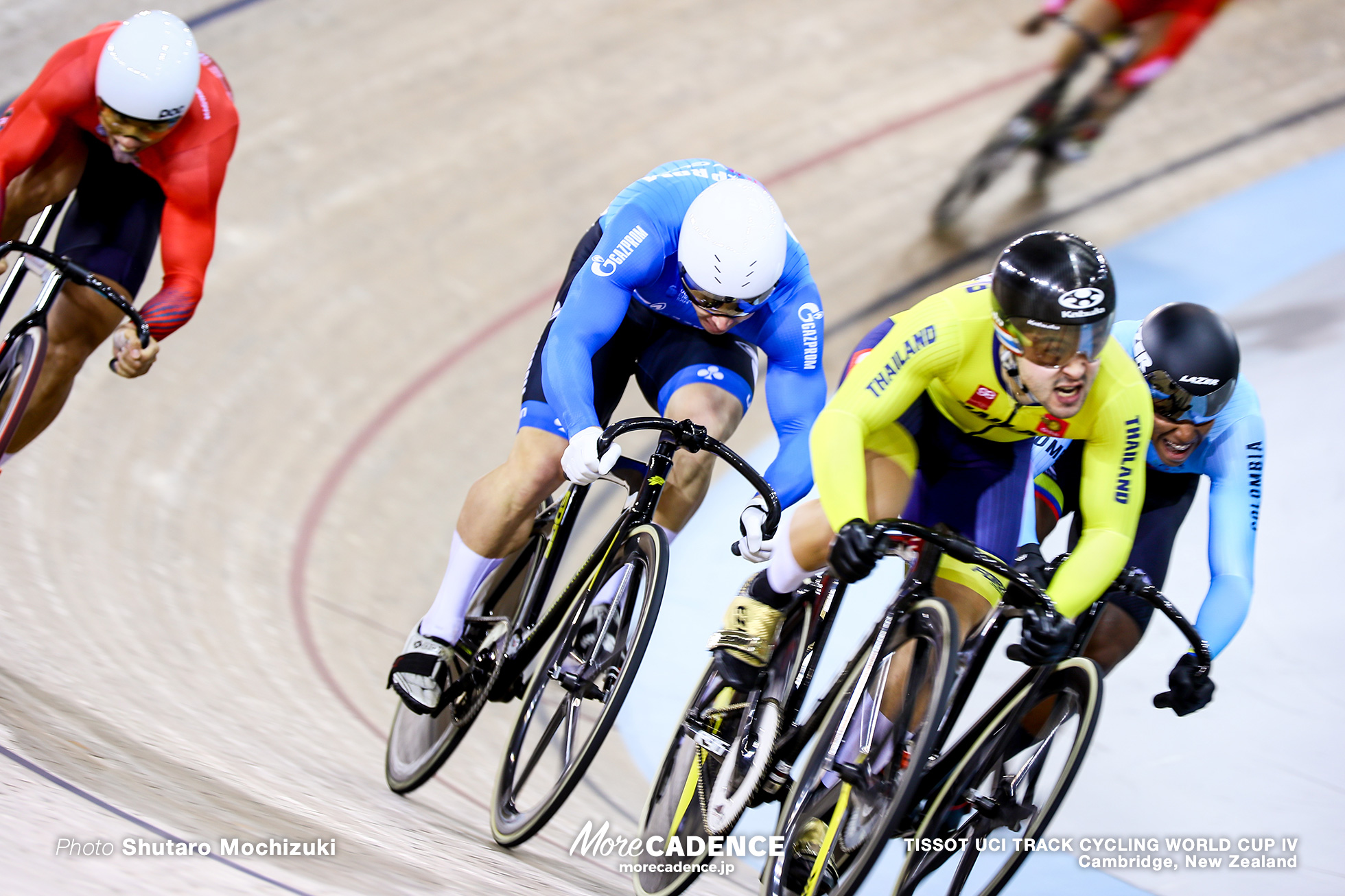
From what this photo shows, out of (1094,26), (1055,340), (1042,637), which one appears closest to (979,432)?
(1055,340)

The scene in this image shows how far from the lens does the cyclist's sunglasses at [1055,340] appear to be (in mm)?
2266

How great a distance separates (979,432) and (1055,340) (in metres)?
0.43

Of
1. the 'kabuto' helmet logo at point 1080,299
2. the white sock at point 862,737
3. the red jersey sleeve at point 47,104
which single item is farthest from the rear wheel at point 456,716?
the red jersey sleeve at point 47,104

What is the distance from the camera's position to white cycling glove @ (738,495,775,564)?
2801 mm

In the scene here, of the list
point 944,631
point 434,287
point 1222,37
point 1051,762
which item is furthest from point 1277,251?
point 944,631

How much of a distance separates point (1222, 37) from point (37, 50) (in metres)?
6.79

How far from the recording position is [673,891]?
2736mm

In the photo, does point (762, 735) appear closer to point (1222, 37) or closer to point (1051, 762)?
point (1051, 762)

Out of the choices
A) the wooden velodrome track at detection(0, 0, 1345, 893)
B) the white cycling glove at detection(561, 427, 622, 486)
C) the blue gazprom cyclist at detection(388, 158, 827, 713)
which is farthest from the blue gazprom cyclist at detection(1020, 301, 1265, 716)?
the wooden velodrome track at detection(0, 0, 1345, 893)

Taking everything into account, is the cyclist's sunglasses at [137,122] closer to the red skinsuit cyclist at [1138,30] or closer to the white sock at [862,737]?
the white sock at [862,737]

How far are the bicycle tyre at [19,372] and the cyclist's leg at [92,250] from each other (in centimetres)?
8

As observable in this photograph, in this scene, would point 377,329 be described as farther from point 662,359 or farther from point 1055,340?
Answer: point 1055,340

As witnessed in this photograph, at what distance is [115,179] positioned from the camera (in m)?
3.67

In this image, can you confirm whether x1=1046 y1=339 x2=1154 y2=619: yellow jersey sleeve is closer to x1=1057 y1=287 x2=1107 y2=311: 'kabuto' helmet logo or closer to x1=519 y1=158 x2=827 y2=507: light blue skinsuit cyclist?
x1=1057 y1=287 x2=1107 y2=311: 'kabuto' helmet logo
